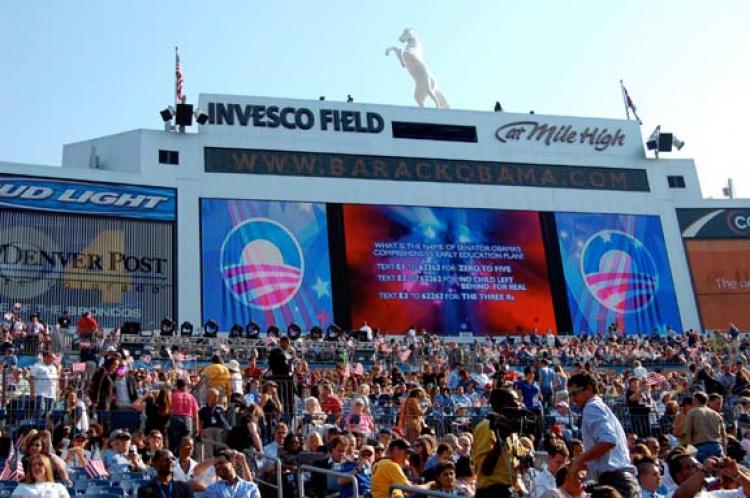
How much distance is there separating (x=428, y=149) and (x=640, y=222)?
7.85m

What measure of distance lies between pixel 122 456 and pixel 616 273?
2441 cm

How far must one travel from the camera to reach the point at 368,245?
98.8ft

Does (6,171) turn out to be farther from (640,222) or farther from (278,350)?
(640,222)

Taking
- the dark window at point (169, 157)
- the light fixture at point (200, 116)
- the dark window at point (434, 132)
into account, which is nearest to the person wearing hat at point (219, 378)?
the dark window at point (169, 157)

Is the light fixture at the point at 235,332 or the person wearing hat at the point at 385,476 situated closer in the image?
the person wearing hat at the point at 385,476

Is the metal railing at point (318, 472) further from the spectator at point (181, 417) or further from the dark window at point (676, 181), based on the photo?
the dark window at point (676, 181)

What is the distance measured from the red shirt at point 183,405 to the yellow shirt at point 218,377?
143 cm

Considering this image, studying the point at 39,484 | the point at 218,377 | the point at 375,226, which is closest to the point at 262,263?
the point at 375,226

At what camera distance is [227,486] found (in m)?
8.52

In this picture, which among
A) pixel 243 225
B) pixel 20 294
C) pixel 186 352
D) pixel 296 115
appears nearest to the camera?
pixel 186 352

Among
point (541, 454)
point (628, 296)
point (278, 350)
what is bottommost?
point (541, 454)

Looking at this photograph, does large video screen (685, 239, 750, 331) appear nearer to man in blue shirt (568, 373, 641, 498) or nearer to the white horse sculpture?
the white horse sculpture

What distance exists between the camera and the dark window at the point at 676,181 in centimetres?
3459

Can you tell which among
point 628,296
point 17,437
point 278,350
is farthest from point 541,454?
point 628,296
